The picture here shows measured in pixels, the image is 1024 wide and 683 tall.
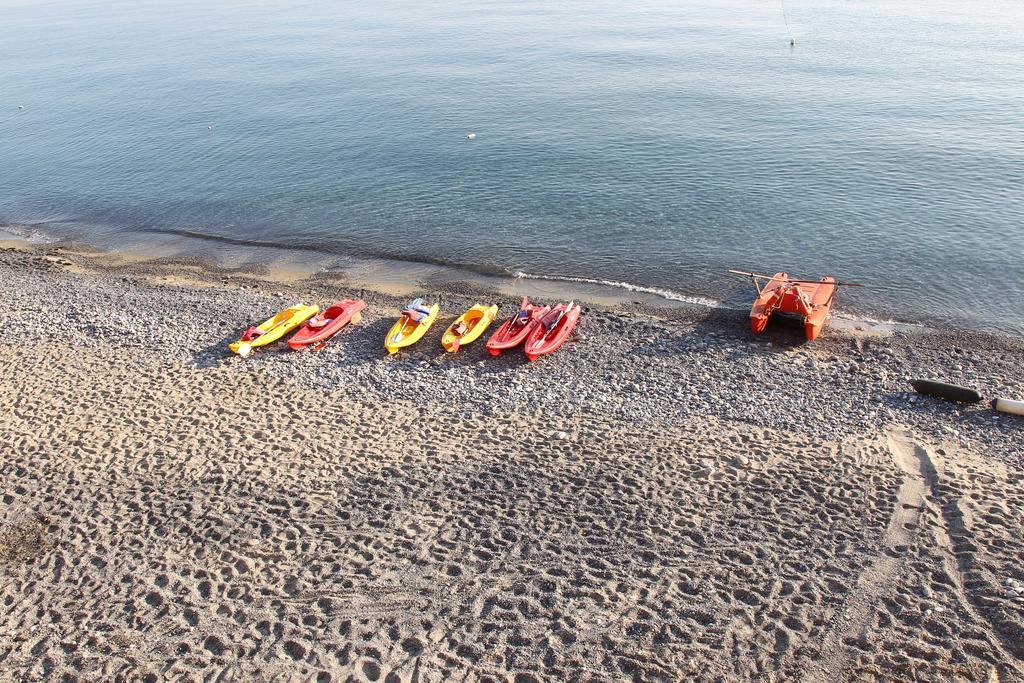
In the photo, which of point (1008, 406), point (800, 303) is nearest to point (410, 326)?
point (800, 303)

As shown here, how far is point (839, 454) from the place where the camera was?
43.0 feet

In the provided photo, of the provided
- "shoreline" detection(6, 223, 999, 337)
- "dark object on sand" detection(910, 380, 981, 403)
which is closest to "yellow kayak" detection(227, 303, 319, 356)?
"shoreline" detection(6, 223, 999, 337)

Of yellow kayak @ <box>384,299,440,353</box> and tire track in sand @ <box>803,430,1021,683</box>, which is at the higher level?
yellow kayak @ <box>384,299,440,353</box>

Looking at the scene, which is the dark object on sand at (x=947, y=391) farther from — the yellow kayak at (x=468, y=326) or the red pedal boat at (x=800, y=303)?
the yellow kayak at (x=468, y=326)

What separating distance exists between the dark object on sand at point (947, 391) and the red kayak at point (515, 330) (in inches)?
352

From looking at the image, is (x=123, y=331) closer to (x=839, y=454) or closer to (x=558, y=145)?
(x=839, y=454)

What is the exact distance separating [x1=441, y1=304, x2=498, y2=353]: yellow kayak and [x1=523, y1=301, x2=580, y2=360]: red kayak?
144 centimetres

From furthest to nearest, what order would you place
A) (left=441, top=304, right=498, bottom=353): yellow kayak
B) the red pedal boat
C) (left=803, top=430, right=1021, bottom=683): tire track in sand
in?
the red pedal boat → (left=441, top=304, right=498, bottom=353): yellow kayak → (left=803, top=430, right=1021, bottom=683): tire track in sand

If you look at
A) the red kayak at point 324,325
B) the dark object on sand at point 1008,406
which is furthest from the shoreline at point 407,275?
the dark object on sand at point 1008,406

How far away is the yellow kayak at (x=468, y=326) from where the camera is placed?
703 inches

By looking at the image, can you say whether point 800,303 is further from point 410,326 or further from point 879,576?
point 410,326

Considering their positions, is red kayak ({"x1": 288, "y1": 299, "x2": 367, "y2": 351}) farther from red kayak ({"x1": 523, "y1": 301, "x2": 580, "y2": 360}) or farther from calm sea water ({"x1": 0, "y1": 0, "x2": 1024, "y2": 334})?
calm sea water ({"x1": 0, "y1": 0, "x2": 1024, "y2": 334})

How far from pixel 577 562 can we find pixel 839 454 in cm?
577

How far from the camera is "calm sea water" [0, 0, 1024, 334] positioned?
2464 cm
